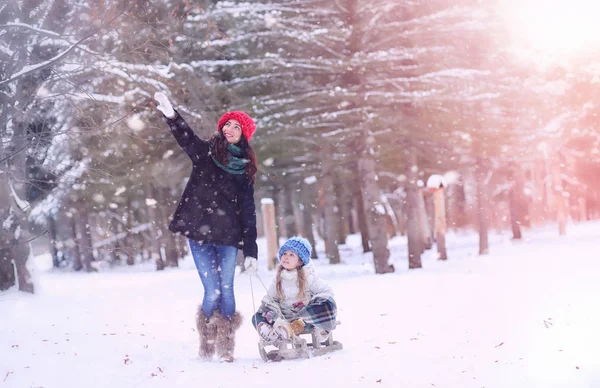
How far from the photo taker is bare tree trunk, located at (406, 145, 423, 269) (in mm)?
16062

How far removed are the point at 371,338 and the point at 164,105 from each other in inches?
131

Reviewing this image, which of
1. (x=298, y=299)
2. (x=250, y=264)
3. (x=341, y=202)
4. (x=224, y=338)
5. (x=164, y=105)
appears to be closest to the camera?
(x=164, y=105)

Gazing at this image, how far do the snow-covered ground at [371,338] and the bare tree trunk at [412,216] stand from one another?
11.7ft

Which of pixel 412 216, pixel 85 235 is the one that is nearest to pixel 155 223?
pixel 85 235

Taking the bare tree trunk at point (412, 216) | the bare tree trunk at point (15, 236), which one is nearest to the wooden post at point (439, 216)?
the bare tree trunk at point (412, 216)

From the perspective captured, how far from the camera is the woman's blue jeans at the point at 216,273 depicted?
216 inches

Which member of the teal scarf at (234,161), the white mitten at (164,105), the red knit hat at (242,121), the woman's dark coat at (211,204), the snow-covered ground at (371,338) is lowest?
the snow-covered ground at (371,338)

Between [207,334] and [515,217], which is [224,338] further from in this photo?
[515,217]

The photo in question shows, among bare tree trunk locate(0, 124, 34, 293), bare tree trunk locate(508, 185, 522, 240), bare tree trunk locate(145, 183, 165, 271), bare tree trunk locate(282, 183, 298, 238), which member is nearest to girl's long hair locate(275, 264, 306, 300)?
bare tree trunk locate(0, 124, 34, 293)

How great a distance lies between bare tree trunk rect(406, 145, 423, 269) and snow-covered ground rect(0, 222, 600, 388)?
357 centimetres

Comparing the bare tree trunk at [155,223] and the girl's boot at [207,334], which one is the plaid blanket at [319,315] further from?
the bare tree trunk at [155,223]

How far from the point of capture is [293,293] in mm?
5883

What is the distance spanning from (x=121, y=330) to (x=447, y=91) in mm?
9844

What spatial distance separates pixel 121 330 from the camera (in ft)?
25.8
